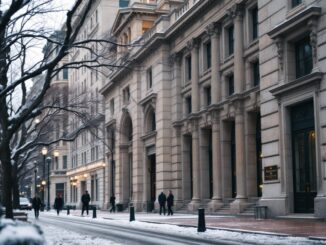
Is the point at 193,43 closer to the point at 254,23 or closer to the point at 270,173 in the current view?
the point at 254,23

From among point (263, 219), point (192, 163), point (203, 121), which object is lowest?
point (263, 219)

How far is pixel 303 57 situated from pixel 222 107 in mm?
10141

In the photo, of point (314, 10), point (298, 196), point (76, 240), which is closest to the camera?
point (76, 240)

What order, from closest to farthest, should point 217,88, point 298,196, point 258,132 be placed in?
point 298,196 < point 258,132 < point 217,88

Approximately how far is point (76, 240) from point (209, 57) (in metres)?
24.3

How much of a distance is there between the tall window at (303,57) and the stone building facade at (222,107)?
0.05m

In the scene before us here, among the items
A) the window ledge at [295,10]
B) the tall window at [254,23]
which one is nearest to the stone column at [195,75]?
the tall window at [254,23]

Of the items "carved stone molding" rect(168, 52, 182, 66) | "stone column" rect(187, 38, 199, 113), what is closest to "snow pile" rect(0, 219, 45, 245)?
"stone column" rect(187, 38, 199, 113)

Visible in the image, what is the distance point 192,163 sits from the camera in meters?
41.5

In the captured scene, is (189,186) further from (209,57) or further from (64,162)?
(64,162)

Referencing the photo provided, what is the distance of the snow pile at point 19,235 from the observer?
167 inches

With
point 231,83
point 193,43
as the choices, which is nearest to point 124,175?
point 193,43

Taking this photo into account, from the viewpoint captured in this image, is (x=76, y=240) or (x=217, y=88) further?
(x=217, y=88)

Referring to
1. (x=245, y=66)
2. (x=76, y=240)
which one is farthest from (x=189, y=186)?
(x=76, y=240)
